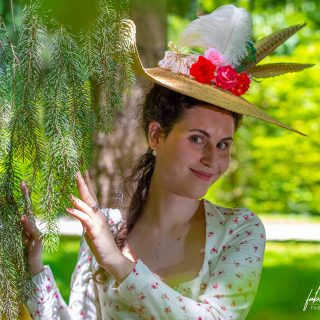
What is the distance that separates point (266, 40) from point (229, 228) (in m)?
0.57

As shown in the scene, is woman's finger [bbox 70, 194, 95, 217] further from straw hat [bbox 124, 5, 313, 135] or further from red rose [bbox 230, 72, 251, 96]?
red rose [bbox 230, 72, 251, 96]

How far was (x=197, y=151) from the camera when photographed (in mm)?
2057

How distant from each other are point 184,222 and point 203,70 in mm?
445

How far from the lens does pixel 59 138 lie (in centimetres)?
159

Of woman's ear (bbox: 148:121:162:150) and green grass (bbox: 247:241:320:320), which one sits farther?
woman's ear (bbox: 148:121:162:150)

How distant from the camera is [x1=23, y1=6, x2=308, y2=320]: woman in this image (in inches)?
78.1

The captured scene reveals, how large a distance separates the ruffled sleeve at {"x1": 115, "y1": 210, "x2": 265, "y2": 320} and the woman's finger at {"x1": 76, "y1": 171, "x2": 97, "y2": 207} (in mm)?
213

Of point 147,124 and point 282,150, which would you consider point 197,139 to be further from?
point 282,150

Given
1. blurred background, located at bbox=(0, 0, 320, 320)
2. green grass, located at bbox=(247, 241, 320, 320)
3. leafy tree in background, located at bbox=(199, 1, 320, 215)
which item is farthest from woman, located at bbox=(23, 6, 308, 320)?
leafy tree in background, located at bbox=(199, 1, 320, 215)

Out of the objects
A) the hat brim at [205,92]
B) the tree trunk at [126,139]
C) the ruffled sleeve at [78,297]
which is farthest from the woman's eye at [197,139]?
the tree trunk at [126,139]

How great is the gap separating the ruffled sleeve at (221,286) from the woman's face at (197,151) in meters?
0.18

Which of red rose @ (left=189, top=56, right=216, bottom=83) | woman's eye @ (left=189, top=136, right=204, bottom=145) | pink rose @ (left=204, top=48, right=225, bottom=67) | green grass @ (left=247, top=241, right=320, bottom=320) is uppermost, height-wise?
pink rose @ (left=204, top=48, right=225, bottom=67)

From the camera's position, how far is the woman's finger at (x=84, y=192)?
1.65 m

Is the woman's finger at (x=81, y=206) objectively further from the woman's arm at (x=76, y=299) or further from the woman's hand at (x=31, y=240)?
the woman's arm at (x=76, y=299)
